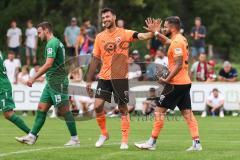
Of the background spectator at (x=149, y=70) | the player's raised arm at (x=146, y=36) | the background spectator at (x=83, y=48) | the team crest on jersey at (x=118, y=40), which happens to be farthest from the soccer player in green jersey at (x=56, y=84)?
the background spectator at (x=83, y=48)

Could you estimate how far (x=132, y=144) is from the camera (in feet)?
52.5

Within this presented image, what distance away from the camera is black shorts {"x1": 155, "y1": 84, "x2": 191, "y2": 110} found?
1459 cm

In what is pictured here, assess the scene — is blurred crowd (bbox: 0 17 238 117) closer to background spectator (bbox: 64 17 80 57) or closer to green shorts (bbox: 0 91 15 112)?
background spectator (bbox: 64 17 80 57)

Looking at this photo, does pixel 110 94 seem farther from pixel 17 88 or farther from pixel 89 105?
pixel 17 88

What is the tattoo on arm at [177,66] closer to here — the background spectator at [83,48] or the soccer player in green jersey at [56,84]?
the soccer player in green jersey at [56,84]

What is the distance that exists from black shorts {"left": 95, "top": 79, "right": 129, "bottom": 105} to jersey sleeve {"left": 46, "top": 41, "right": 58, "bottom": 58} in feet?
3.54

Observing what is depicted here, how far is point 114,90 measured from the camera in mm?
15023

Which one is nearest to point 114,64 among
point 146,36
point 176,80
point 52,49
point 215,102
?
point 146,36

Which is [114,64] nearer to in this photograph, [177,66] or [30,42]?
[177,66]

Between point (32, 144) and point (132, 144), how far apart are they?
1.86 meters

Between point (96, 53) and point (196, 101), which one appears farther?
point (196, 101)

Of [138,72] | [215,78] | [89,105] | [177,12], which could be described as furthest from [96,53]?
[177,12]

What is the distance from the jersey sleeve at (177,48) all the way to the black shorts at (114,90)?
3.96ft

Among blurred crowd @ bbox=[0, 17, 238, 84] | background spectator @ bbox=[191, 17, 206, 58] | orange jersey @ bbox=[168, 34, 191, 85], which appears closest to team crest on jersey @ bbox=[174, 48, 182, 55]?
orange jersey @ bbox=[168, 34, 191, 85]
